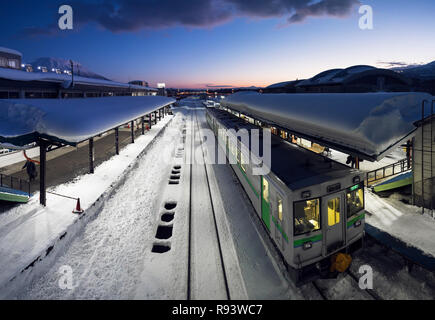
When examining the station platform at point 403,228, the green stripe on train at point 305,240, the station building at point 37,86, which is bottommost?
the station platform at point 403,228

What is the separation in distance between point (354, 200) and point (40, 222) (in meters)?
11.3

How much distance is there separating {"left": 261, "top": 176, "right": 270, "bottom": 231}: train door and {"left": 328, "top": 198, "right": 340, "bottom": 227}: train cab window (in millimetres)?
1740

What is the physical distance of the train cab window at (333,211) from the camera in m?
6.43

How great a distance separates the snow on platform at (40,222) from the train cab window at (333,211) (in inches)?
338

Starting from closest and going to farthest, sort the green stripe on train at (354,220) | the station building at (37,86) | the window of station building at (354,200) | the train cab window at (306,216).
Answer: the train cab window at (306,216), the window of station building at (354,200), the green stripe on train at (354,220), the station building at (37,86)

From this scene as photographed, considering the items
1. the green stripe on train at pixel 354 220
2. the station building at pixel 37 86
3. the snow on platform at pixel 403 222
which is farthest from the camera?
the station building at pixel 37 86

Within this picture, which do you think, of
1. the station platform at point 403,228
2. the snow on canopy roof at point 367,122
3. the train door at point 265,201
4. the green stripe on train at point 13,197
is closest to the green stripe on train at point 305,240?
the train door at point 265,201

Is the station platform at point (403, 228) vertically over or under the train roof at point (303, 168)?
under

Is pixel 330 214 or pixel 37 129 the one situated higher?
pixel 37 129

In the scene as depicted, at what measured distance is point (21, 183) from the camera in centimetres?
1342

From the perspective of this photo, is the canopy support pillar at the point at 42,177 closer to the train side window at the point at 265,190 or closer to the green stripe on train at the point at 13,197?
the green stripe on train at the point at 13,197
